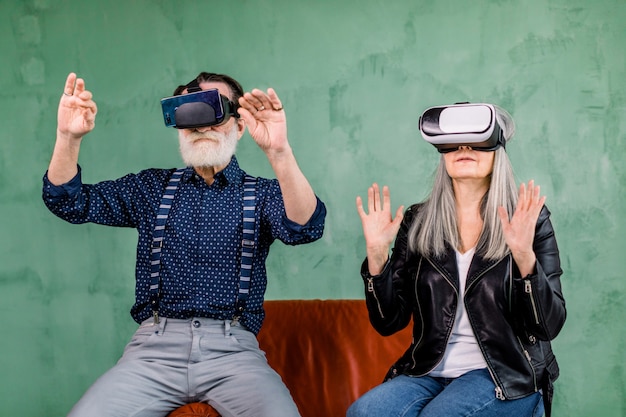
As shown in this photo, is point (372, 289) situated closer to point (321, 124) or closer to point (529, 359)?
point (529, 359)

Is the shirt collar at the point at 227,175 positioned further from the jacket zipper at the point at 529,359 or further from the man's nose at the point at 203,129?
the jacket zipper at the point at 529,359

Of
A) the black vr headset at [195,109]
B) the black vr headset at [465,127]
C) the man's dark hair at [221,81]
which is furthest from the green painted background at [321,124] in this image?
the black vr headset at [465,127]

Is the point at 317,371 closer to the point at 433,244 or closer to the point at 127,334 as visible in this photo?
the point at 433,244

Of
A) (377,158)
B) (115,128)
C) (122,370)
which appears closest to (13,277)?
(115,128)

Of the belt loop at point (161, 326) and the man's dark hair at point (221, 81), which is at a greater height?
the man's dark hair at point (221, 81)

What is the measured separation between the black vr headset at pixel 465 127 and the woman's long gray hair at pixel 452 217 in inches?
3.5

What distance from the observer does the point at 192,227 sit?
2.93 m

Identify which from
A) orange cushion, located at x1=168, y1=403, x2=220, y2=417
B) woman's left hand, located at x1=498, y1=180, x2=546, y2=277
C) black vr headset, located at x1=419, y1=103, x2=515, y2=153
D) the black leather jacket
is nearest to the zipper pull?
the black leather jacket

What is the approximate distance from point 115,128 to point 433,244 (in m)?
2.01

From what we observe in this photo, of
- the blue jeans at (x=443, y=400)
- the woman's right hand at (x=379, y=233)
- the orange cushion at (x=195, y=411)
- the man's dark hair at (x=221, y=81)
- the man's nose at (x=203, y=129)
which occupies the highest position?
the man's dark hair at (x=221, y=81)

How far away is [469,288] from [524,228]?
299 mm

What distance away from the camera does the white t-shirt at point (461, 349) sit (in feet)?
8.41

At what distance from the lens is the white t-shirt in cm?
256

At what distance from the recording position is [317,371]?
3199mm
